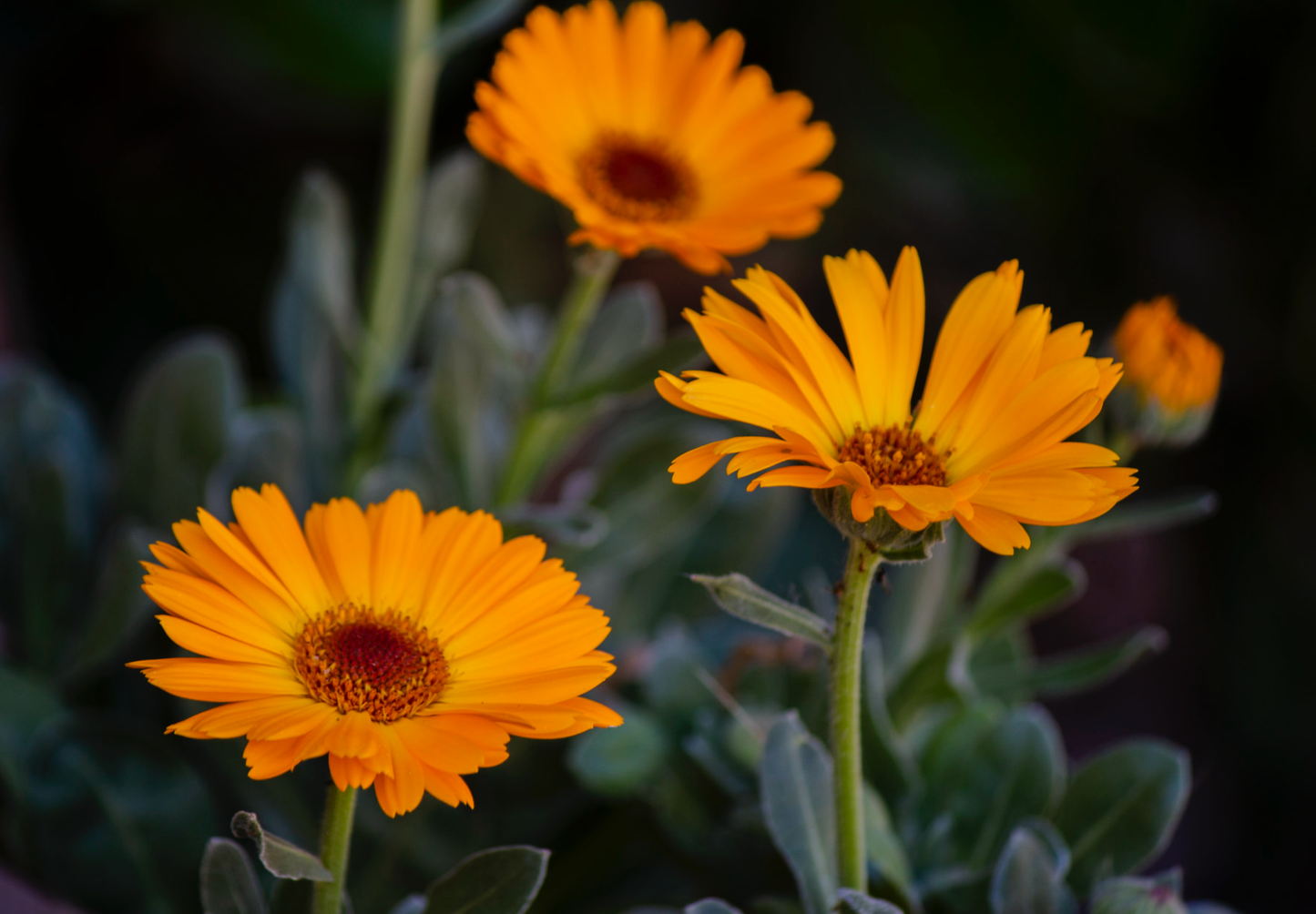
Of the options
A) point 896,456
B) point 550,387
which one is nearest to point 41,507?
point 550,387

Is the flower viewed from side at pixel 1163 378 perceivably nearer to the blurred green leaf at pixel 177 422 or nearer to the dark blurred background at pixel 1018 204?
the blurred green leaf at pixel 177 422

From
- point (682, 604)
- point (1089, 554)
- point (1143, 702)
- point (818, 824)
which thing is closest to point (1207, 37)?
point (1089, 554)

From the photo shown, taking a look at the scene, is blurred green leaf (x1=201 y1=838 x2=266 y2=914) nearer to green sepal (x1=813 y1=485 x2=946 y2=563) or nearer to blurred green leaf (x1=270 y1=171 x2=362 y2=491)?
green sepal (x1=813 y1=485 x2=946 y2=563)

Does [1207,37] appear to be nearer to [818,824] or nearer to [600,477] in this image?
[600,477]

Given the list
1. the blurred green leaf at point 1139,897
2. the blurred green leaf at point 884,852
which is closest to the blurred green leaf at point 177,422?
the blurred green leaf at point 884,852

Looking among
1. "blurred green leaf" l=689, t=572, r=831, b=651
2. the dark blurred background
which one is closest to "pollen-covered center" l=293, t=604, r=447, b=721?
"blurred green leaf" l=689, t=572, r=831, b=651
